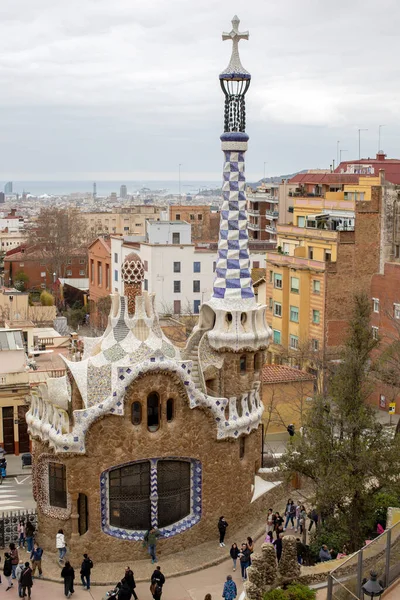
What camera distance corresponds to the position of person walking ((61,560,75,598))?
21594 mm

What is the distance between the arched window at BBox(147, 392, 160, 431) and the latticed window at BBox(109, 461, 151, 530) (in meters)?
1.09

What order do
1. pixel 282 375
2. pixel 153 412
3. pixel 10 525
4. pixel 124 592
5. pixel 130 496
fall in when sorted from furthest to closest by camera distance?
pixel 282 375, pixel 10 525, pixel 130 496, pixel 153 412, pixel 124 592

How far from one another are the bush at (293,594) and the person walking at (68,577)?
267 inches

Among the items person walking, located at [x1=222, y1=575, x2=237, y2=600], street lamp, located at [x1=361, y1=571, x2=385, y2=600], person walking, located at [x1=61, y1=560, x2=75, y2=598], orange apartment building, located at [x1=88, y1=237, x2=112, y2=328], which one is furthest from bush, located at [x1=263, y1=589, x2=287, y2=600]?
orange apartment building, located at [x1=88, y1=237, x2=112, y2=328]

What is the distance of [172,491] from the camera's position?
80.4 feet

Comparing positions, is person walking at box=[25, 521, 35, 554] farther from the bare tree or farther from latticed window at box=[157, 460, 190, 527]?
the bare tree

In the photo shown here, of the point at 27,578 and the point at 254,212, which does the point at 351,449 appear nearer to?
the point at 27,578

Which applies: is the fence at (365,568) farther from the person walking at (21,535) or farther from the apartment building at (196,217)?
the apartment building at (196,217)

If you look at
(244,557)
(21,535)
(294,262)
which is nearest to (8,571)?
(21,535)

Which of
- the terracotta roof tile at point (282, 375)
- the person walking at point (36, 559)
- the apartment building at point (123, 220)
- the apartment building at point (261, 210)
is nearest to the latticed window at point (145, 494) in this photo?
the person walking at point (36, 559)

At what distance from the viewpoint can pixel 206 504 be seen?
24891 millimetres

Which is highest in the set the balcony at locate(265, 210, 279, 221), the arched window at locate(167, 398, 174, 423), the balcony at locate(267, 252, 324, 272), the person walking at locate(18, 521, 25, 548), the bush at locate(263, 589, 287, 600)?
the balcony at locate(265, 210, 279, 221)

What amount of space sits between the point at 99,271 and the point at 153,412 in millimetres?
50124

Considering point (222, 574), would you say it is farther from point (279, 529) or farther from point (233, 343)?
point (233, 343)
